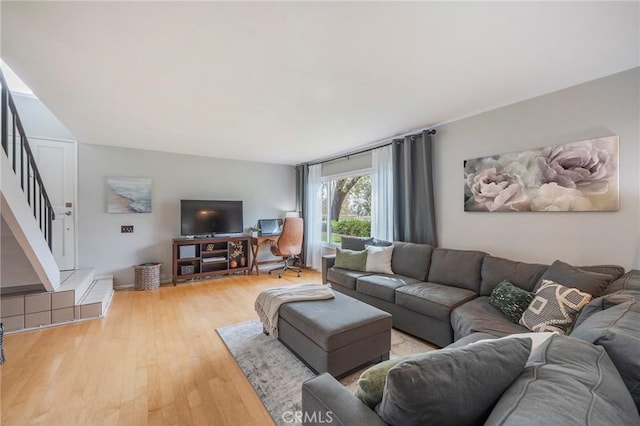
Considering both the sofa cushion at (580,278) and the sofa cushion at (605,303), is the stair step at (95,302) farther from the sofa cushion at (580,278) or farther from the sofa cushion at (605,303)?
the sofa cushion at (580,278)

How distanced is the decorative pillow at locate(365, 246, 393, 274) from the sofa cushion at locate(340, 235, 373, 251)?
36cm

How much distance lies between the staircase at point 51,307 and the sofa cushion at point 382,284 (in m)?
3.12

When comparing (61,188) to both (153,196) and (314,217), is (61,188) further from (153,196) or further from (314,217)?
(314,217)

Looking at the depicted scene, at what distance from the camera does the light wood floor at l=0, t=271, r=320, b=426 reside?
1.62m

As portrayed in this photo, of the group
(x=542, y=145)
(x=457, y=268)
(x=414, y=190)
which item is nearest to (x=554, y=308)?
(x=457, y=268)

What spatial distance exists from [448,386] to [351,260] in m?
2.83

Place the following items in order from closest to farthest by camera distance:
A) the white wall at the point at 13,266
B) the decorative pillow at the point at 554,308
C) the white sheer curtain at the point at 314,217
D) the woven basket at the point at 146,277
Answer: the decorative pillow at the point at 554,308, the white wall at the point at 13,266, the woven basket at the point at 146,277, the white sheer curtain at the point at 314,217

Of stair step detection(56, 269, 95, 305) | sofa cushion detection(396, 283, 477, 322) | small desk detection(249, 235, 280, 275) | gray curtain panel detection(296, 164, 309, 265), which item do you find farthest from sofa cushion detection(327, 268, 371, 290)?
stair step detection(56, 269, 95, 305)

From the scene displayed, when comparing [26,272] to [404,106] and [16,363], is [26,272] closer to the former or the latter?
[16,363]

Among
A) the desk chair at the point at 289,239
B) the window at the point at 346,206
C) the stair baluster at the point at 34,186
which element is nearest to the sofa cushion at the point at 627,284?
the window at the point at 346,206

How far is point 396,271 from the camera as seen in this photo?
3320mm

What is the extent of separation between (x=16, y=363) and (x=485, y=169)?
472 cm

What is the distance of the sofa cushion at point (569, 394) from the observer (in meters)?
0.60

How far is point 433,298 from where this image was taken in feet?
7.89
